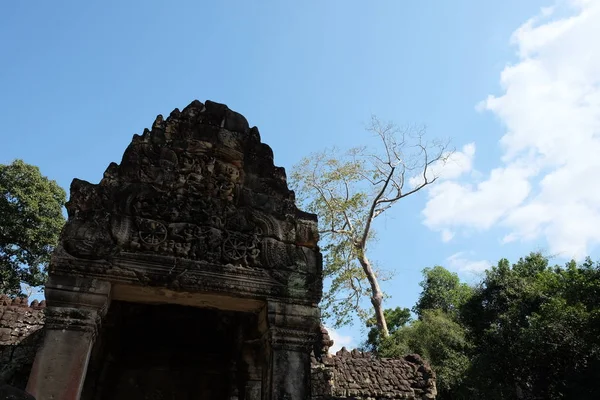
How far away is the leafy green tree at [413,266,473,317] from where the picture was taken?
111 ft

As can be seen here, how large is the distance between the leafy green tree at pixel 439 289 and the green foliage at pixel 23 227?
25.7 m

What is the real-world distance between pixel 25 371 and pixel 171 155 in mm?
5116

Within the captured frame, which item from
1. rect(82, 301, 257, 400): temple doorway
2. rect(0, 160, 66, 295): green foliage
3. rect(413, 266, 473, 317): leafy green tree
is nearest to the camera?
rect(82, 301, 257, 400): temple doorway

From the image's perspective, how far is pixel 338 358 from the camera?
42.1 ft

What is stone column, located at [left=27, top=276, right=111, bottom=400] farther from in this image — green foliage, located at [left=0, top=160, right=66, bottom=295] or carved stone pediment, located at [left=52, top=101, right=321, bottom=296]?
green foliage, located at [left=0, top=160, right=66, bottom=295]

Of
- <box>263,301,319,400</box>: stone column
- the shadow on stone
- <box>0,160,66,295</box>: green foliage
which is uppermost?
<box>0,160,66,295</box>: green foliage

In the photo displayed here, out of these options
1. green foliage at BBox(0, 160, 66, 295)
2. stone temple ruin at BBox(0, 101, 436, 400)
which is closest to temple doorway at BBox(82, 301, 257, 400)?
stone temple ruin at BBox(0, 101, 436, 400)

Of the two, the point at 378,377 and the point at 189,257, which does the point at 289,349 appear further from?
the point at 378,377

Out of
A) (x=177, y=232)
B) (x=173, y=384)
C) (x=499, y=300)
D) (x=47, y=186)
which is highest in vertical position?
(x=47, y=186)

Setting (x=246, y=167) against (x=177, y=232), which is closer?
(x=177, y=232)

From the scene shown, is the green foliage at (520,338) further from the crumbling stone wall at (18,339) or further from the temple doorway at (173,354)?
the crumbling stone wall at (18,339)

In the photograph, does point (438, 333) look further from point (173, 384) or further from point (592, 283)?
point (173, 384)

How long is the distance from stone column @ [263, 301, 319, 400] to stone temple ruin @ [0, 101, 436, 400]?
1cm

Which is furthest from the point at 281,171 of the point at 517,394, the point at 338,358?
the point at 517,394
